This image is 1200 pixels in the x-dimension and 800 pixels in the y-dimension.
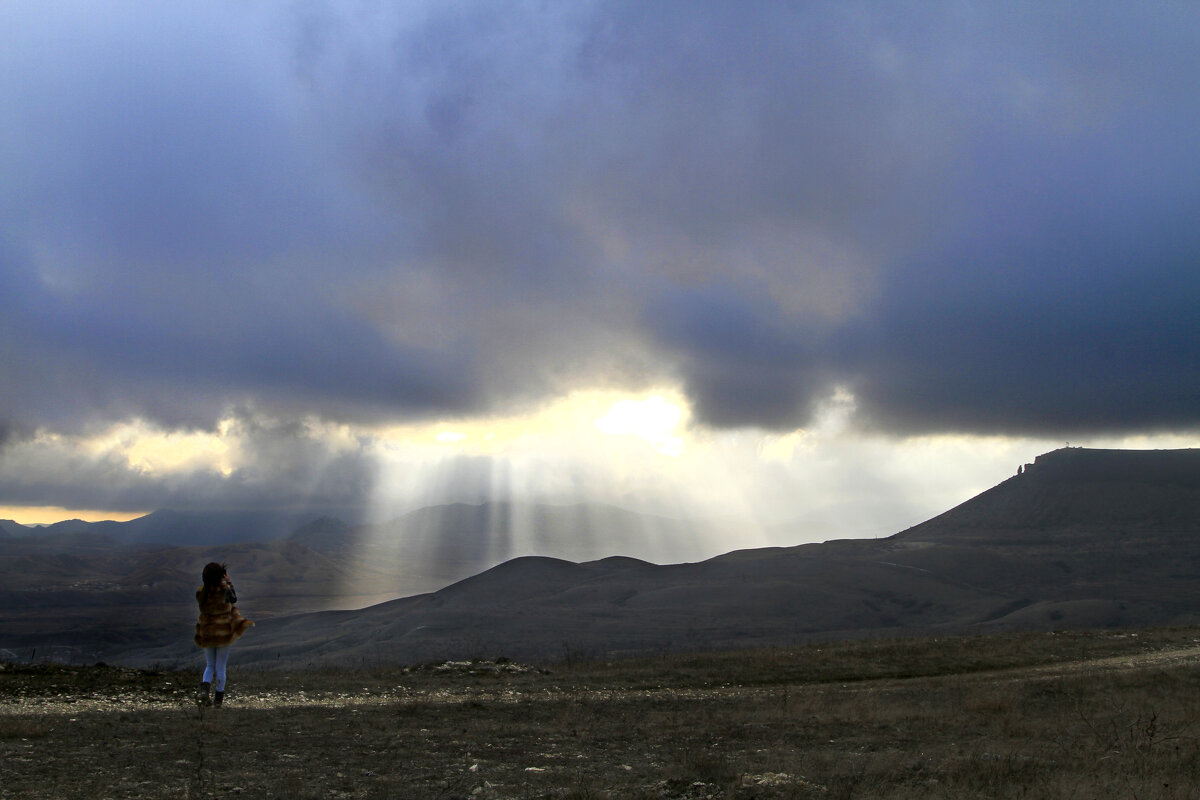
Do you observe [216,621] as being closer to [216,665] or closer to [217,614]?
[217,614]

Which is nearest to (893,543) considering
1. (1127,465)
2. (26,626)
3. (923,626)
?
(923,626)

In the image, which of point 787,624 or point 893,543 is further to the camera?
point 893,543

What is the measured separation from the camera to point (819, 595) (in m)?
76.5

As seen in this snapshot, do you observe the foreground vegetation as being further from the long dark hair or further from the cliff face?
the cliff face

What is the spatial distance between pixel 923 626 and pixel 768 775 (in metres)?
61.3

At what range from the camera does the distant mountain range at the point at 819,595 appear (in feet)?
190

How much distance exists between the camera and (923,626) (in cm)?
6475

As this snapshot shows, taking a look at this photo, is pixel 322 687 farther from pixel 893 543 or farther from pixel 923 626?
pixel 893 543

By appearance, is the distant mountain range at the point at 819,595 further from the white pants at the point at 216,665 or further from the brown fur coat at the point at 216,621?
the brown fur coat at the point at 216,621

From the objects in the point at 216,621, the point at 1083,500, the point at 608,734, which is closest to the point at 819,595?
the point at 608,734

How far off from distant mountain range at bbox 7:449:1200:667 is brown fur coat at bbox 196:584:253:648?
30.4 m

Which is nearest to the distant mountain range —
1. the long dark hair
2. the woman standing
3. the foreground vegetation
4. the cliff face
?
the cliff face

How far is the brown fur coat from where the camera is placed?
11.8 m

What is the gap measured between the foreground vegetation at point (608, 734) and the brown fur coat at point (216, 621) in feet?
4.01
